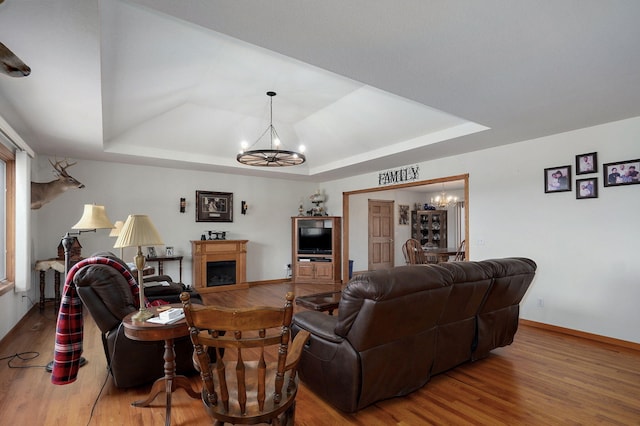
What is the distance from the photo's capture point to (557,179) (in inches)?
160

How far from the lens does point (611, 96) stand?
295 cm

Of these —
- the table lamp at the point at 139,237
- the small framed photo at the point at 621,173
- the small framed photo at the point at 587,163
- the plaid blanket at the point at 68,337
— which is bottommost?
the plaid blanket at the point at 68,337

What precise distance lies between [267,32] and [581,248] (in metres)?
4.23

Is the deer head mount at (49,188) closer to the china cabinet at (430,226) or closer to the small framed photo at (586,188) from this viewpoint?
the small framed photo at (586,188)

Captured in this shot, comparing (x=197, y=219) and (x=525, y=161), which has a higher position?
(x=525, y=161)

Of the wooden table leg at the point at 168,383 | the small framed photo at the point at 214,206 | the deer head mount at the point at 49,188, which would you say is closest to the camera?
the wooden table leg at the point at 168,383

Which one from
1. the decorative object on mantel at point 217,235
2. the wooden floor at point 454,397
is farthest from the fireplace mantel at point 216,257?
the wooden floor at point 454,397

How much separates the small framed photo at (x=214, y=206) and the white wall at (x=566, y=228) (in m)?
4.68

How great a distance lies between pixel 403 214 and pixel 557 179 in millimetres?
5825

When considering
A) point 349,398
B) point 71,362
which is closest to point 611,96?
point 349,398

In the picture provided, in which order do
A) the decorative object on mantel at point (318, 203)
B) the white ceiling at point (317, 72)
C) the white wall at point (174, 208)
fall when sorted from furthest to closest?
the decorative object on mantel at point (318, 203) < the white wall at point (174, 208) < the white ceiling at point (317, 72)

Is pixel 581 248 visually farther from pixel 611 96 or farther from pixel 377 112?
pixel 377 112

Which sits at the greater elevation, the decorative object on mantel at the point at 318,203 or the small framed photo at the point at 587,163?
the small framed photo at the point at 587,163

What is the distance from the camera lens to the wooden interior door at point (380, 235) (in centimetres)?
900
